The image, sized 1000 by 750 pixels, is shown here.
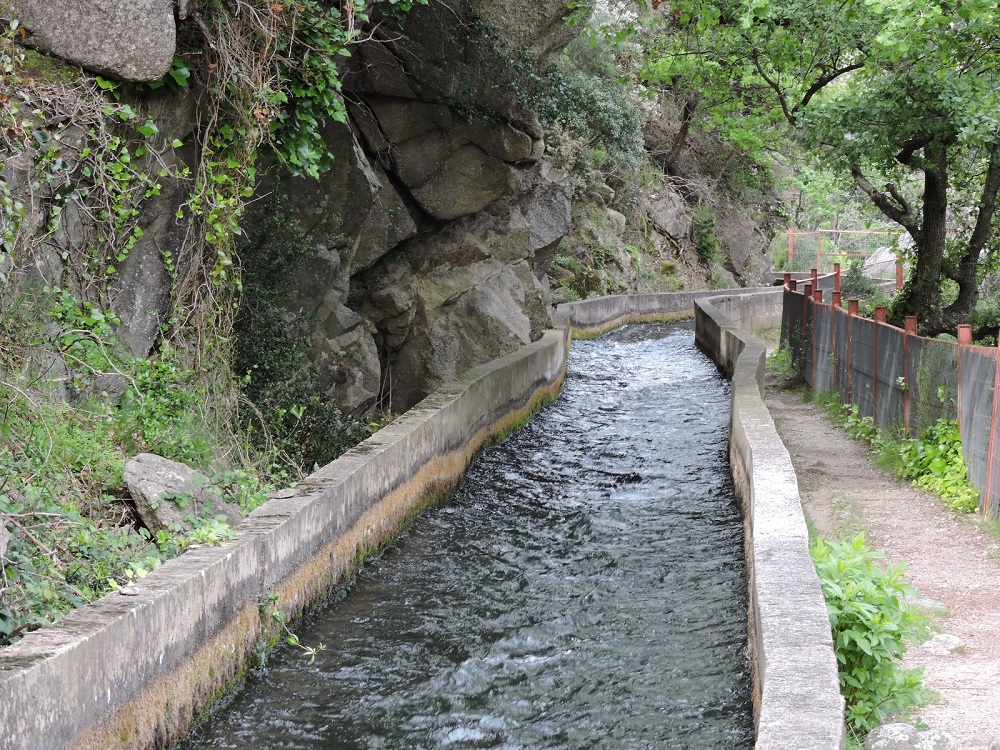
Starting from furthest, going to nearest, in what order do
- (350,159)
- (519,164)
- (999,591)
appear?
1. (519,164)
2. (350,159)
3. (999,591)

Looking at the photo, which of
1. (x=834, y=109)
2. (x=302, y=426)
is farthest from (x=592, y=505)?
(x=834, y=109)

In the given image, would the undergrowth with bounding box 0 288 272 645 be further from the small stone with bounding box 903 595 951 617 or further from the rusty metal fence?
the rusty metal fence

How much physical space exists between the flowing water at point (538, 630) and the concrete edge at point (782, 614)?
0.43 metres

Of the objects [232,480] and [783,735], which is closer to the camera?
[783,735]

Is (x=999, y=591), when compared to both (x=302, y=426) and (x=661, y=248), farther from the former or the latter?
(x=661, y=248)

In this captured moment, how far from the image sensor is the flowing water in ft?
17.6

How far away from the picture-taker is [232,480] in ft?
24.1

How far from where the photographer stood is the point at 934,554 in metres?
7.38

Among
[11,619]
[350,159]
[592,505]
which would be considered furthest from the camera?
[350,159]

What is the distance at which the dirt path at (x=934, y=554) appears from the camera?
4.97 m

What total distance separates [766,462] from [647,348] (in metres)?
14.9

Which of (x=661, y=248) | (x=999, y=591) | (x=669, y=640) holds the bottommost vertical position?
(x=669, y=640)

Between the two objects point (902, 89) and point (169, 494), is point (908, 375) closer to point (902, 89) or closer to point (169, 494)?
point (902, 89)

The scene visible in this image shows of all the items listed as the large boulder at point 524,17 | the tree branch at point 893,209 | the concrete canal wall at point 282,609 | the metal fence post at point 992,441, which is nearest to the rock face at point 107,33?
the concrete canal wall at point 282,609
